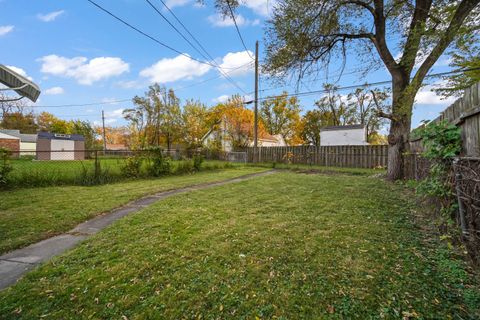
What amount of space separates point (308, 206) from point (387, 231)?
1.63 metres

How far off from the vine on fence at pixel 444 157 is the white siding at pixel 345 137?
20.3 meters

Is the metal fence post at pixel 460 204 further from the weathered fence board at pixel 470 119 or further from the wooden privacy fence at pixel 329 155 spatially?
the wooden privacy fence at pixel 329 155

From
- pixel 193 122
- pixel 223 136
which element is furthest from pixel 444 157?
pixel 193 122

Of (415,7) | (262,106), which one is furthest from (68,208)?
(262,106)

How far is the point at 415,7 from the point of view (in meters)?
6.18

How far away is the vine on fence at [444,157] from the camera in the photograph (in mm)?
2686

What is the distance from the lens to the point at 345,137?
22.3 m

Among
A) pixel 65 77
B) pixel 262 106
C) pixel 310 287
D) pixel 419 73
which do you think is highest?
pixel 262 106

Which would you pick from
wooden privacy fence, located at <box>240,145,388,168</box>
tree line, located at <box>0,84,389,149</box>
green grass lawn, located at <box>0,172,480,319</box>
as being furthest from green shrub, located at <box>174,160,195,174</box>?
green grass lawn, located at <box>0,172,480,319</box>

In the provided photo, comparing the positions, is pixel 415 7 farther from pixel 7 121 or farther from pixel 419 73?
pixel 7 121

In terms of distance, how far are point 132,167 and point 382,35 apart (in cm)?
1077

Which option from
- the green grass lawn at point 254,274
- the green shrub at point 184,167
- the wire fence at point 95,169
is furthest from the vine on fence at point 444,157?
the green shrub at point 184,167

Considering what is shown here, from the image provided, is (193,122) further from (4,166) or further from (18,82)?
(18,82)

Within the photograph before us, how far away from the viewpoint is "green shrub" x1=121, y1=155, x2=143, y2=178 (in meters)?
8.95
